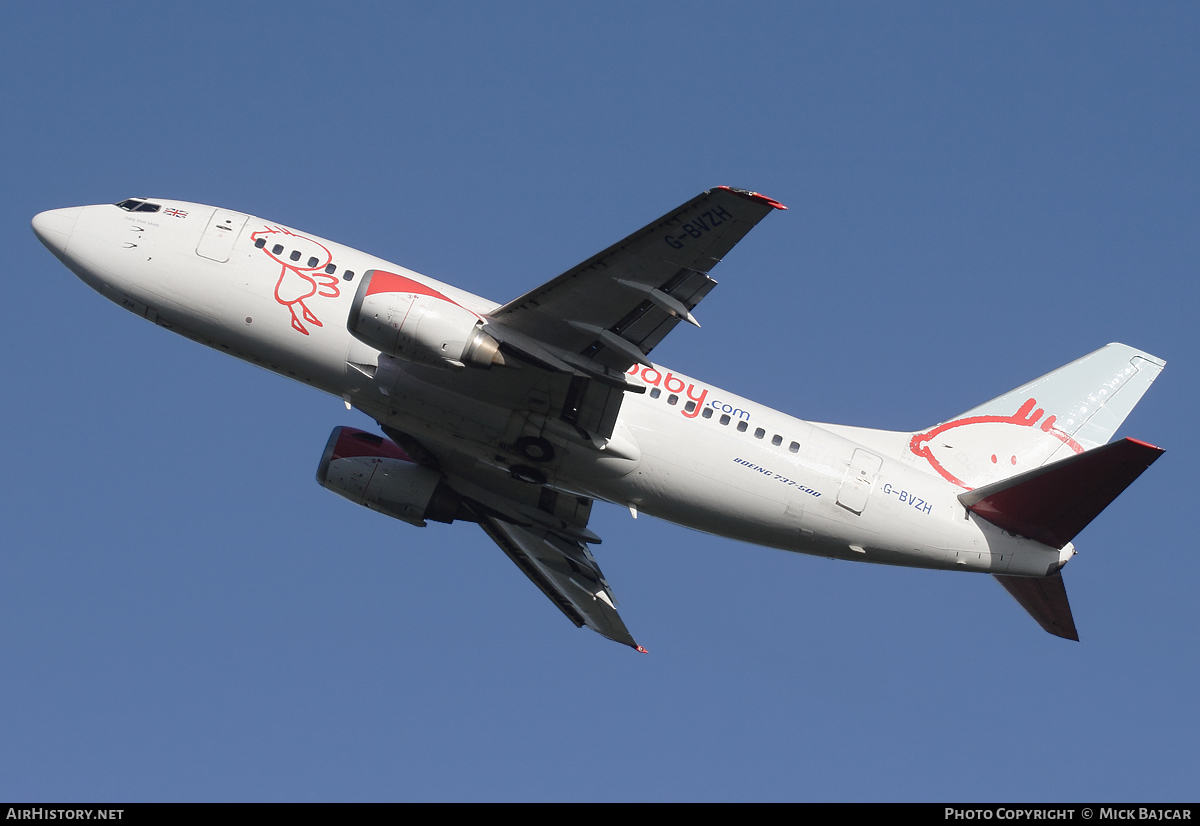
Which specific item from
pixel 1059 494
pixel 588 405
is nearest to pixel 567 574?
pixel 588 405

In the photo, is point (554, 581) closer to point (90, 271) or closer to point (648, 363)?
point (648, 363)

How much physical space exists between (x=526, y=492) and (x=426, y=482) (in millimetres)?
3051

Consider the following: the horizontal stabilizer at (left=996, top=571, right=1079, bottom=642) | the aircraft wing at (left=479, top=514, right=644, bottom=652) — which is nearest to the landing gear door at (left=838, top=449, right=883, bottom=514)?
the horizontal stabilizer at (left=996, top=571, right=1079, bottom=642)

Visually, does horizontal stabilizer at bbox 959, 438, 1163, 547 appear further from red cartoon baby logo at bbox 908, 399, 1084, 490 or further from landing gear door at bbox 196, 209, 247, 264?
landing gear door at bbox 196, 209, 247, 264

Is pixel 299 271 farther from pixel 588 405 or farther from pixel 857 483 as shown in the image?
pixel 857 483

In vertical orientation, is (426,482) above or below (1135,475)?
below

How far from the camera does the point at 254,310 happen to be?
99.3 ft

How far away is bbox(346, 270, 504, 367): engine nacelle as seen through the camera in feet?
90.4

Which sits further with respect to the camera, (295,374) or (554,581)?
(554,581)

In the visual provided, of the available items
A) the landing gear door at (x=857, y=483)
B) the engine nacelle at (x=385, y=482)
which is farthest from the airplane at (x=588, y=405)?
the engine nacelle at (x=385, y=482)

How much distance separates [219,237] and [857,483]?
18.3 metres
